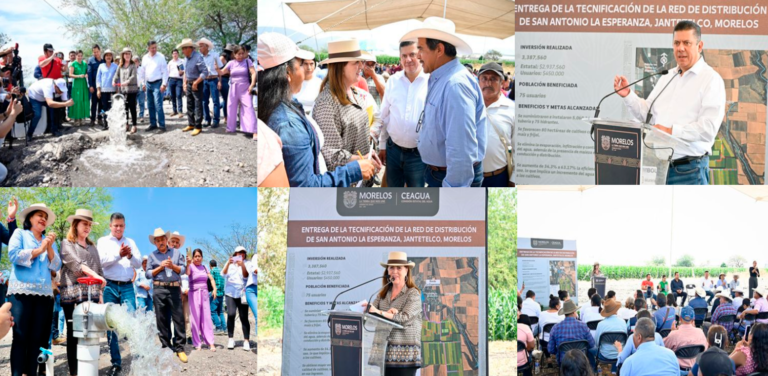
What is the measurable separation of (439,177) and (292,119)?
146 centimetres

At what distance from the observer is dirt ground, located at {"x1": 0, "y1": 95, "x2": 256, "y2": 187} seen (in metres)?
7.55

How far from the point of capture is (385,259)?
7.61 metres

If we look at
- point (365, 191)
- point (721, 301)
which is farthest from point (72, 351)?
point (721, 301)

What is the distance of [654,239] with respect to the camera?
8047 millimetres

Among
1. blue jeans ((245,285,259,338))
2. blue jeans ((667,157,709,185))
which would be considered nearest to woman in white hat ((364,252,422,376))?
blue jeans ((245,285,259,338))

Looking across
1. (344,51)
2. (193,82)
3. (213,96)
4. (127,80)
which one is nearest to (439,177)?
(344,51)

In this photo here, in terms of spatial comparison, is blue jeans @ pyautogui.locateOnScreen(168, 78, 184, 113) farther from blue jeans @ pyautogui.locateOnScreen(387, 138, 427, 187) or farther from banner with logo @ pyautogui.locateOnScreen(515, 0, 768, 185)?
banner with logo @ pyautogui.locateOnScreen(515, 0, 768, 185)

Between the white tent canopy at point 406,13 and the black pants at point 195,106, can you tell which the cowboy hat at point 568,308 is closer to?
the white tent canopy at point 406,13

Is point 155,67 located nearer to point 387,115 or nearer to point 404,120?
point 387,115

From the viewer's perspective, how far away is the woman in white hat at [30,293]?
286 inches

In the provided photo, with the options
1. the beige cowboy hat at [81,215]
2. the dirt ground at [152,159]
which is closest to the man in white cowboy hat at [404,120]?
the dirt ground at [152,159]

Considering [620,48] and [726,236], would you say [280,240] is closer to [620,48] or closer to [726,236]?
[620,48]

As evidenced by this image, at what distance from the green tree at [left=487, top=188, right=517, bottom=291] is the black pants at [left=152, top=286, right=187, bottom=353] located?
291 centimetres

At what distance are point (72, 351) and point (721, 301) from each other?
6113mm
